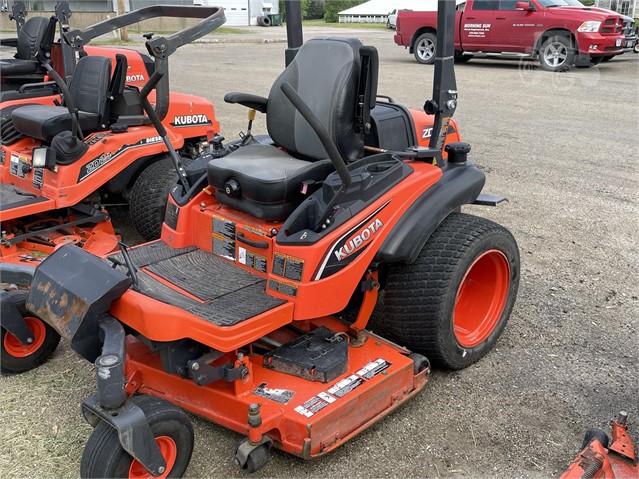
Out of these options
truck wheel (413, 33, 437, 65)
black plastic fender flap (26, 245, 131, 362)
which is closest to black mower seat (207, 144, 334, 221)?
black plastic fender flap (26, 245, 131, 362)

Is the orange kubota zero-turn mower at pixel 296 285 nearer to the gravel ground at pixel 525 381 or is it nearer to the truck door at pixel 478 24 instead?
the gravel ground at pixel 525 381

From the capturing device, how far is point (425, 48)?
14.6 m

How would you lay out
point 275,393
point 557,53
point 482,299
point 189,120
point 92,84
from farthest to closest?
point 557,53, point 189,120, point 92,84, point 482,299, point 275,393

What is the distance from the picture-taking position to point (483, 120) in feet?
29.2

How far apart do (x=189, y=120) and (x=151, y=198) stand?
3.47 ft

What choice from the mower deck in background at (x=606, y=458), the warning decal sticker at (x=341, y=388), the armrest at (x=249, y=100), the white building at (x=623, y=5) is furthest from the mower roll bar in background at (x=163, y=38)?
the white building at (x=623, y=5)

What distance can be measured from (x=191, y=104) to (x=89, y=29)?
899 mm

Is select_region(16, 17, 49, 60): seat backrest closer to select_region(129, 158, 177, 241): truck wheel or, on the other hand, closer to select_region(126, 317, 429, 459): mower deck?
select_region(129, 158, 177, 241): truck wheel

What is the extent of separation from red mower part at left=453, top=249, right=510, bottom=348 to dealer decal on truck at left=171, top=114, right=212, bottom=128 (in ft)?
9.05

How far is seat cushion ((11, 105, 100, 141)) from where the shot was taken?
14.5ft

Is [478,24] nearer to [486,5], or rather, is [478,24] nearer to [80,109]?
[486,5]

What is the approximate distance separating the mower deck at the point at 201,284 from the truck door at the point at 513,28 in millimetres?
11026

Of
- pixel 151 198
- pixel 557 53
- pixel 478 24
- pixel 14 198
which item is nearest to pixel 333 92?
pixel 151 198

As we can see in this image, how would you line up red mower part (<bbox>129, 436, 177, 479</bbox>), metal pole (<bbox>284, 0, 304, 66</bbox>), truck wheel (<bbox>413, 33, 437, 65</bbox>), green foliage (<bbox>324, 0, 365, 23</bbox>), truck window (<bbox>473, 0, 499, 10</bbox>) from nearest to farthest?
red mower part (<bbox>129, 436, 177, 479</bbox>) < metal pole (<bbox>284, 0, 304, 66</bbox>) < truck window (<bbox>473, 0, 499, 10</bbox>) < truck wheel (<bbox>413, 33, 437, 65</bbox>) < green foliage (<bbox>324, 0, 365, 23</bbox>)
